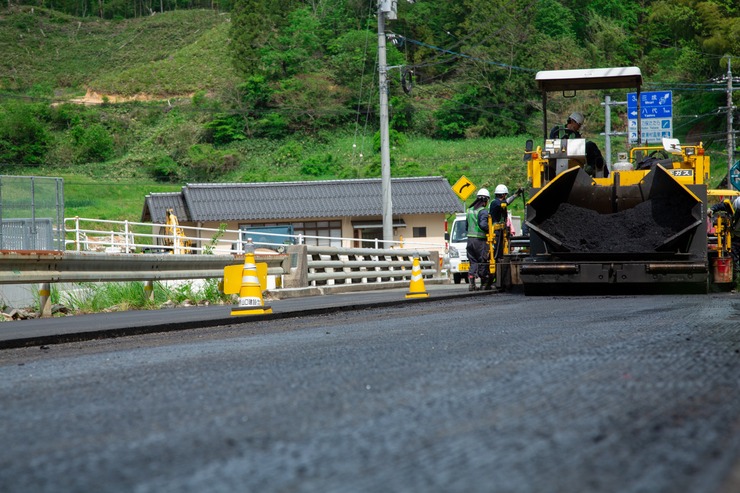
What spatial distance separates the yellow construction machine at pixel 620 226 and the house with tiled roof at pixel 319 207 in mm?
31508

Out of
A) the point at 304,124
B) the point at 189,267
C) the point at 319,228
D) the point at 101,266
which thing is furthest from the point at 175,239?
the point at 304,124

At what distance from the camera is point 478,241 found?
17109mm

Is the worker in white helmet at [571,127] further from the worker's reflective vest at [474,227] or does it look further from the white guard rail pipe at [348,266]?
the white guard rail pipe at [348,266]

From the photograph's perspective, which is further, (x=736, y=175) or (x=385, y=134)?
(x=385, y=134)

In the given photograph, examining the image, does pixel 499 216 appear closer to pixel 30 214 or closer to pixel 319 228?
pixel 30 214

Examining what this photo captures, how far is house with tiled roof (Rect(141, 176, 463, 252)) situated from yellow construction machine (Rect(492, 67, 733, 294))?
1240 inches

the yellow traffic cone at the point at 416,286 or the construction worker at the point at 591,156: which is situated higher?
the construction worker at the point at 591,156

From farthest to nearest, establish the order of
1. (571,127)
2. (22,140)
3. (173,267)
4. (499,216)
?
(22,140) → (173,267) → (499,216) → (571,127)

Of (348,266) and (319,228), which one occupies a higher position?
(319,228)

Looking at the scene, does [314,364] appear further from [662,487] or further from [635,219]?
[635,219]

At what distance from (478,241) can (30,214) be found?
781 cm

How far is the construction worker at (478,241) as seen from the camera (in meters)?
16.1

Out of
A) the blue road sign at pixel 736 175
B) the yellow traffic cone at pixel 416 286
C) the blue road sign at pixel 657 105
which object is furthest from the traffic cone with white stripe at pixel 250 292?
the blue road sign at pixel 657 105

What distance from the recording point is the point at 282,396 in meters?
3.95
